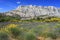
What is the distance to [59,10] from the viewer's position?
5979 inches

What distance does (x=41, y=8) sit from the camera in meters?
181

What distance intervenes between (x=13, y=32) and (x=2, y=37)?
349 centimetres

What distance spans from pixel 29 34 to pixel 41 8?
6487 inches

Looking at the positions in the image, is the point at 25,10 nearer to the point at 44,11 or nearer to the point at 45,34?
the point at 44,11

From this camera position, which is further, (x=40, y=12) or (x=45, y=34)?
(x=40, y=12)

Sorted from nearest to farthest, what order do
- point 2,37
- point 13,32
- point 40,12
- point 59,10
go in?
point 2,37 < point 13,32 < point 59,10 < point 40,12

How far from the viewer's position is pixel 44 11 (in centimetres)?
17475

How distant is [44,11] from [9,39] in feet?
521

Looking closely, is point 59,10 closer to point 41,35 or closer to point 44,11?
point 44,11

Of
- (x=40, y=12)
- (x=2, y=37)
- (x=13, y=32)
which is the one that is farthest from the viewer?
(x=40, y=12)

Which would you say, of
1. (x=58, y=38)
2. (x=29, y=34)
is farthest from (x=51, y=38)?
(x=29, y=34)

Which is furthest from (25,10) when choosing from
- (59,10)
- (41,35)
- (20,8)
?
(41,35)

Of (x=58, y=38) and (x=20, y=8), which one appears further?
(x=20, y=8)

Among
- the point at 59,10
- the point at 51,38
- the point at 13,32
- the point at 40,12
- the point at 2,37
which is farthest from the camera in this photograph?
the point at 40,12
